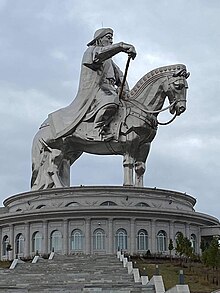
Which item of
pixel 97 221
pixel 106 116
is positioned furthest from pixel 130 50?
pixel 97 221

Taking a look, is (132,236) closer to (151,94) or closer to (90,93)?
(151,94)

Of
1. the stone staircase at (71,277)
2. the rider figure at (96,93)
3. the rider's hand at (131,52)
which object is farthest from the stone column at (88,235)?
the rider's hand at (131,52)

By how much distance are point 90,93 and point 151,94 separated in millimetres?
4519

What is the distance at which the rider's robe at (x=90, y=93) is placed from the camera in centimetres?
Result: 5000

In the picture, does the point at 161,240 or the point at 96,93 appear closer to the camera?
the point at 96,93

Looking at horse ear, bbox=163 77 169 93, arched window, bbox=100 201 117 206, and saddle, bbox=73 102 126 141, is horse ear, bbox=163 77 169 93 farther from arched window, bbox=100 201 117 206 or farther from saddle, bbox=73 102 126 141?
arched window, bbox=100 201 117 206

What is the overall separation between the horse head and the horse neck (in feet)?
2.98

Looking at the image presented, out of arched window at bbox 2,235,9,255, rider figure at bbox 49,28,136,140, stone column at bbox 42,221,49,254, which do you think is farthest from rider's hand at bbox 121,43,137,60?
arched window at bbox 2,235,9,255

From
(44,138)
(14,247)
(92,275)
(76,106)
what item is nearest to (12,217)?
(14,247)

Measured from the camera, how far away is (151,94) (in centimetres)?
4984

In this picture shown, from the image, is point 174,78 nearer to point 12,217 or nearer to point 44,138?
point 44,138

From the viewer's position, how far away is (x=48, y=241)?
165ft

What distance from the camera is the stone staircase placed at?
77.7ft

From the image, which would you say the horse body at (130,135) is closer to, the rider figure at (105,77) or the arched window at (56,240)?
the rider figure at (105,77)
